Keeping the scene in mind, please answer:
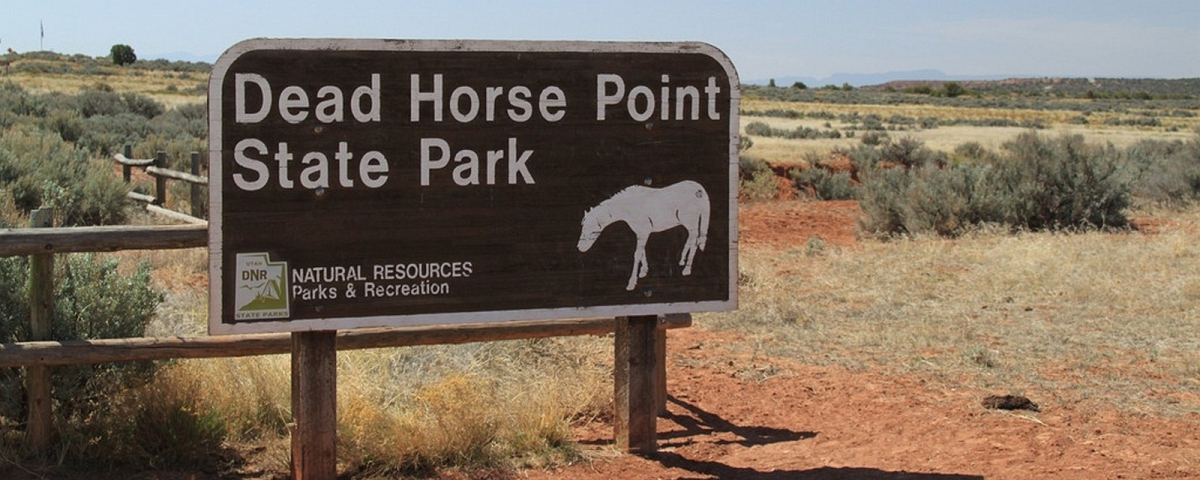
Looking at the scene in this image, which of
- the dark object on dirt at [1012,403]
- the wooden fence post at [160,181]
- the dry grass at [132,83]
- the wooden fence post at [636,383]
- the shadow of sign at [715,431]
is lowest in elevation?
the shadow of sign at [715,431]

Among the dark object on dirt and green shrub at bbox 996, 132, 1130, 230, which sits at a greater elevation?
green shrub at bbox 996, 132, 1130, 230

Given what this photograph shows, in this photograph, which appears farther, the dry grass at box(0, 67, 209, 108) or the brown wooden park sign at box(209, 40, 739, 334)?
the dry grass at box(0, 67, 209, 108)

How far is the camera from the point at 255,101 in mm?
4637

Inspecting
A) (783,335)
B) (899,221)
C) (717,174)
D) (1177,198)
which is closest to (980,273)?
(783,335)

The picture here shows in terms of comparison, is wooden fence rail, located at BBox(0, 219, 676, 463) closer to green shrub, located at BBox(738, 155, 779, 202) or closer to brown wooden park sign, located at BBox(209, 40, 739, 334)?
brown wooden park sign, located at BBox(209, 40, 739, 334)

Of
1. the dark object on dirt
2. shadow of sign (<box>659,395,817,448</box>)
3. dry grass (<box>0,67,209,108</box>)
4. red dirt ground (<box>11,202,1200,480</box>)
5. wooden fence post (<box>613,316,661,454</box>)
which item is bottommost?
shadow of sign (<box>659,395,817,448</box>)

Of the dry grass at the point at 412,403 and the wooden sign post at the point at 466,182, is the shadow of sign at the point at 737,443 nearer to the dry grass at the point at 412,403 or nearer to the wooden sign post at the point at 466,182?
the dry grass at the point at 412,403

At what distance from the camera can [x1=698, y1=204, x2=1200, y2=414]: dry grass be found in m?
7.13

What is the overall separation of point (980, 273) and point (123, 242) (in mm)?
8088

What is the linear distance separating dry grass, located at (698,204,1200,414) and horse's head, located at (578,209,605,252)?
2867mm

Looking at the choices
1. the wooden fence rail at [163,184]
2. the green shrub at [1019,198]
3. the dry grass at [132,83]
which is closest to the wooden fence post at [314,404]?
the wooden fence rail at [163,184]

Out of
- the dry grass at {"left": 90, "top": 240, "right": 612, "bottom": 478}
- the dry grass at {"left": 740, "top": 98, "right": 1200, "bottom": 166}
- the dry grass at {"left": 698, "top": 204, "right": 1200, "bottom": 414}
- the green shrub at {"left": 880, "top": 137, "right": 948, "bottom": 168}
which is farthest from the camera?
the dry grass at {"left": 740, "top": 98, "right": 1200, "bottom": 166}

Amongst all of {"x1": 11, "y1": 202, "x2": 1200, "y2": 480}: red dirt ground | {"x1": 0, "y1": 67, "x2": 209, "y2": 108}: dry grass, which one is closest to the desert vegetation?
{"x1": 11, "y1": 202, "x2": 1200, "y2": 480}: red dirt ground

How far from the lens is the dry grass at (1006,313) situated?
281 inches
